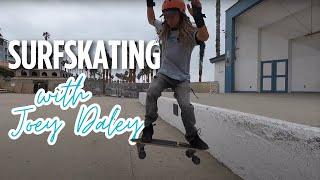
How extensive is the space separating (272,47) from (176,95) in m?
28.4

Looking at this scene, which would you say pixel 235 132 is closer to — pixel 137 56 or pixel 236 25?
pixel 137 56

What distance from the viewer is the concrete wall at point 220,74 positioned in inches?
1461

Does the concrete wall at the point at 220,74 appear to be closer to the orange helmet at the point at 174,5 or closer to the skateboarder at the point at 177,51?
the skateboarder at the point at 177,51

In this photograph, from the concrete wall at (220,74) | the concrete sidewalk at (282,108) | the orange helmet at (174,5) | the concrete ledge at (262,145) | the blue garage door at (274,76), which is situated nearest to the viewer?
the concrete ledge at (262,145)

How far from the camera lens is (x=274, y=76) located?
30969 millimetres

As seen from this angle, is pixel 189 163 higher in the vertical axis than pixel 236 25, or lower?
lower

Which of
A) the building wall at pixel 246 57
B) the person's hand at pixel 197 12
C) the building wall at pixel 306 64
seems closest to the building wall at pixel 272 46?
the building wall at pixel 246 57

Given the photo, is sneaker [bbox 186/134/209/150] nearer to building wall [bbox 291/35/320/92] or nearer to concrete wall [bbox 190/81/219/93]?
building wall [bbox 291/35/320/92]

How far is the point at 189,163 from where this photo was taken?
6641 mm

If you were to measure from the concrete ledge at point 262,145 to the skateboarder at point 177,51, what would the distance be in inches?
31.4

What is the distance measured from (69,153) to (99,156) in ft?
1.96

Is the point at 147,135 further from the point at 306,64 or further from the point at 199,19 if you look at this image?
the point at 306,64

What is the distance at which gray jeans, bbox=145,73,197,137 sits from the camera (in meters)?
4.47

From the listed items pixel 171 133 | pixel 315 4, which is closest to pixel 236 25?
pixel 315 4
